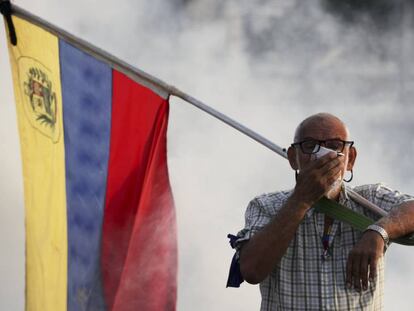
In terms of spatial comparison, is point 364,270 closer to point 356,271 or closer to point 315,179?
point 356,271

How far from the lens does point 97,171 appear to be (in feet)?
13.1

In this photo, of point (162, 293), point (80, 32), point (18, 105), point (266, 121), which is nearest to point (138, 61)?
point (80, 32)

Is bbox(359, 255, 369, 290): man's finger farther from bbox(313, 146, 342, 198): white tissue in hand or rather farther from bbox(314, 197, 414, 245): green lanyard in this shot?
bbox(313, 146, 342, 198): white tissue in hand

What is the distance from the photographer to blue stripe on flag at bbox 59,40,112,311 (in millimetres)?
3918

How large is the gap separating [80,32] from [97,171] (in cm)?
431

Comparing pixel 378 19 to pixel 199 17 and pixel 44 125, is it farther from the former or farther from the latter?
pixel 44 125

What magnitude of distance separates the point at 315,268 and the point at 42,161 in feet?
5.10

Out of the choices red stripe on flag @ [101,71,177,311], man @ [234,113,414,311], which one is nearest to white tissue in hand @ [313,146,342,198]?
man @ [234,113,414,311]

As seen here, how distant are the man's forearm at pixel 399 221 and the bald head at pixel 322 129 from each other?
312 mm

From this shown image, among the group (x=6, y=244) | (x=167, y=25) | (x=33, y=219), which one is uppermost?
(x=167, y=25)

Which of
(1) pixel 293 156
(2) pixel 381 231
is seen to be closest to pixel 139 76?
(1) pixel 293 156

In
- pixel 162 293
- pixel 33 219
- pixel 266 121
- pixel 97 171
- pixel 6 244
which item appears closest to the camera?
pixel 162 293

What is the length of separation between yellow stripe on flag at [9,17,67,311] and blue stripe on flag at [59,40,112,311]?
2.3 inches

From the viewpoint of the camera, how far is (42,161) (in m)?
4.22
